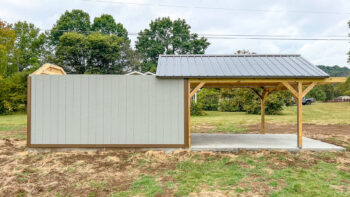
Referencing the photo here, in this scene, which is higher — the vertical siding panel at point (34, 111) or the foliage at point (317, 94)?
the foliage at point (317, 94)

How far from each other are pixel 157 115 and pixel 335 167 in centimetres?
408

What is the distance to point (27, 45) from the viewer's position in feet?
89.7

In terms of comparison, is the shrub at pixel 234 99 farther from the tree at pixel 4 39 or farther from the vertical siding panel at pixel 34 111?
the tree at pixel 4 39

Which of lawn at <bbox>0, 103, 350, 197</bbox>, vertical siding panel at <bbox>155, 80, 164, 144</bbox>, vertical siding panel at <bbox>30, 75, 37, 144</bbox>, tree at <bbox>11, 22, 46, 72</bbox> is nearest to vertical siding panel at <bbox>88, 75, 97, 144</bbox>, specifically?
lawn at <bbox>0, 103, 350, 197</bbox>

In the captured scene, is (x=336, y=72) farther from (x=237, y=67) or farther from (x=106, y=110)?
(x=106, y=110)

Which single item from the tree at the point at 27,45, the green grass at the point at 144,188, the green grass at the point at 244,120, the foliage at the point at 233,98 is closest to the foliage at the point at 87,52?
the tree at the point at 27,45

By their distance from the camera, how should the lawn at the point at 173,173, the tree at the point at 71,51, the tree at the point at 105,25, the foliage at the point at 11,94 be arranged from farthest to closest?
the tree at the point at 105,25, the tree at the point at 71,51, the foliage at the point at 11,94, the lawn at the point at 173,173

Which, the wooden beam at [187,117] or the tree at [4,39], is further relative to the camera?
the tree at [4,39]

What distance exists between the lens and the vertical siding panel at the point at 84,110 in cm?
550

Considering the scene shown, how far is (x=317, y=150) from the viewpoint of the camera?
551cm

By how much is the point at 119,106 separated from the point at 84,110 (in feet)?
3.02

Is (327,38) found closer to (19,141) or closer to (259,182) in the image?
(259,182)

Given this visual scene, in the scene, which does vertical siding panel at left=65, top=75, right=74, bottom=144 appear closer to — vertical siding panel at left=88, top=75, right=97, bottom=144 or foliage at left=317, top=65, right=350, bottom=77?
vertical siding panel at left=88, top=75, right=97, bottom=144

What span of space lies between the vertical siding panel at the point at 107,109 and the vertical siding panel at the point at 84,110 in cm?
44
